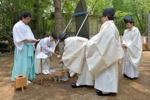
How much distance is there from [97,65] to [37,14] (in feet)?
29.8

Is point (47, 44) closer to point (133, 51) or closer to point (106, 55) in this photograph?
point (106, 55)

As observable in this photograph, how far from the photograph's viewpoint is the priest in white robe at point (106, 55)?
3.43m

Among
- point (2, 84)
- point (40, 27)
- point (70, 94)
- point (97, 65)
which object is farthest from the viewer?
point (40, 27)

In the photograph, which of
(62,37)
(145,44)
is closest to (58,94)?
(62,37)

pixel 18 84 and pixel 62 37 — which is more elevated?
pixel 62 37

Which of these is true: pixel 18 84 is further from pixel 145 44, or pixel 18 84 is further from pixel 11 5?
pixel 145 44

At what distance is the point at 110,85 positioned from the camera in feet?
11.5

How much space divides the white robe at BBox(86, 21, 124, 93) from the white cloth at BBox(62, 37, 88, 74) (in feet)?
1.34

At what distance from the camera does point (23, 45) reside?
434 centimetres

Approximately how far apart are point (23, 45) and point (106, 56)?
216 centimetres

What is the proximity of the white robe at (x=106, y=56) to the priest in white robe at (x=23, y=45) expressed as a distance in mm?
1685

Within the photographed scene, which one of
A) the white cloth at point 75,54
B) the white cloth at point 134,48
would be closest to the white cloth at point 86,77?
the white cloth at point 75,54

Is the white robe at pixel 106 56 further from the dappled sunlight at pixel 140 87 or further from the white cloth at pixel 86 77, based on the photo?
the dappled sunlight at pixel 140 87

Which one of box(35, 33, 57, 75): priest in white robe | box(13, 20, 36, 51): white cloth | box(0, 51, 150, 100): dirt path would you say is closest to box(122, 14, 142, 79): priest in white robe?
box(0, 51, 150, 100): dirt path
